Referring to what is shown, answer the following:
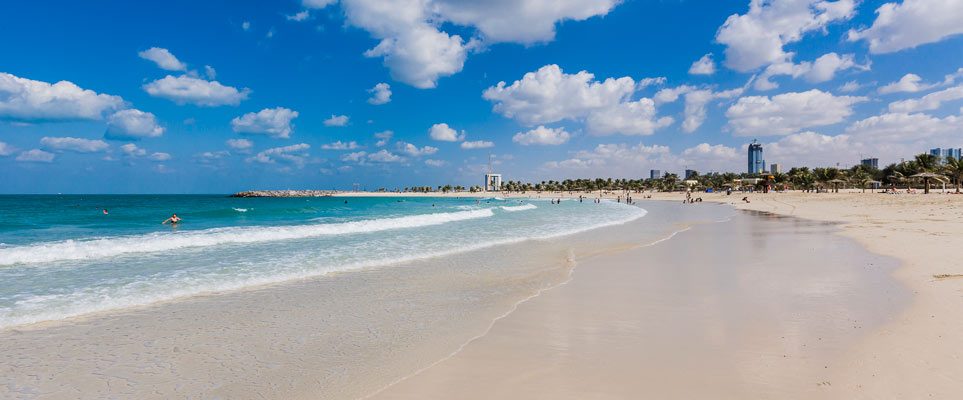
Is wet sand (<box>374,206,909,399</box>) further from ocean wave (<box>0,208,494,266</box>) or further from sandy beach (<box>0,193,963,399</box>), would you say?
ocean wave (<box>0,208,494,266</box>)

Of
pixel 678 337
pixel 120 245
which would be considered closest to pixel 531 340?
pixel 678 337

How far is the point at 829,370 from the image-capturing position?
496 centimetres

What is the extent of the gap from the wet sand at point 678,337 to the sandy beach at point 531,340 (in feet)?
0.10

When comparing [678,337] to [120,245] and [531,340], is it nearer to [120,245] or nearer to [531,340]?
[531,340]

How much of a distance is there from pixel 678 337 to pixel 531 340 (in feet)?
6.70

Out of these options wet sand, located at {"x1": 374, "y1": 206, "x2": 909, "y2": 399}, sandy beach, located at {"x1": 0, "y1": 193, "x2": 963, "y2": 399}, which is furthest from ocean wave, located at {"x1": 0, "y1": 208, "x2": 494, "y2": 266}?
wet sand, located at {"x1": 374, "y1": 206, "x2": 909, "y2": 399}

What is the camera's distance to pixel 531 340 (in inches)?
250

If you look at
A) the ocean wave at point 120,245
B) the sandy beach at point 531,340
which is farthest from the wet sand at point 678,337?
the ocean wave at point 120,245

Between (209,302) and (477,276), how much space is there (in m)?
5.98

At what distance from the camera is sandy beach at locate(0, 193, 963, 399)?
15.7 feet

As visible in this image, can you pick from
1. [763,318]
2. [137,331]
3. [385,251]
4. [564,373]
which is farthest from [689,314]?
[385,251]

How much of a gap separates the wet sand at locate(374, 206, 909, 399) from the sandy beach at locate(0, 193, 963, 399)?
0.03 meters

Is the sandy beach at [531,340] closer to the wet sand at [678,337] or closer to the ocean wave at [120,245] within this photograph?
the wet sand at [678,337]

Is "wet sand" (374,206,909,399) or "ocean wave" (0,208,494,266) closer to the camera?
"wet sand" (374,206,909,399)
